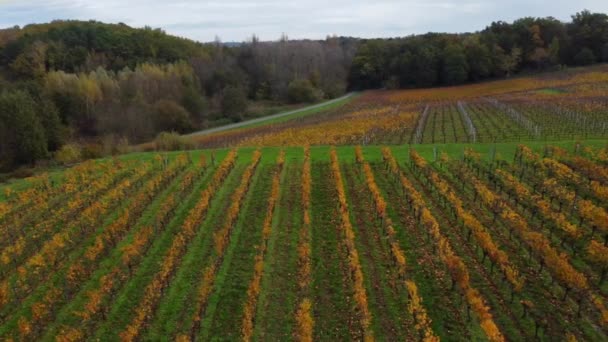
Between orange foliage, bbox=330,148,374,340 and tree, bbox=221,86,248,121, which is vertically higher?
tree, bbox=221,86,248,121

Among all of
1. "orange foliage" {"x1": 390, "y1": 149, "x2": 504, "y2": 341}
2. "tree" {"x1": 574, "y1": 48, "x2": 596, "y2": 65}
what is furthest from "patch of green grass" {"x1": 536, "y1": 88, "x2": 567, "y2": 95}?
"orange foliage" {"x1": 390, "y1": 149, "x2": 504, "y2": 341}

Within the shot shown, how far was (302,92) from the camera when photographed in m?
83.2

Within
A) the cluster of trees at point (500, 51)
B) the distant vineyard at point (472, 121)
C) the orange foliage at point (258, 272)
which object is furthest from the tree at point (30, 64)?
the orange foliage at point (258, 272)

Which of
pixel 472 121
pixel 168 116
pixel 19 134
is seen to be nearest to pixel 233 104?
pixel 168 116

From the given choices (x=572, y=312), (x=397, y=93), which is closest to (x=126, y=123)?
(x=397, y=93)

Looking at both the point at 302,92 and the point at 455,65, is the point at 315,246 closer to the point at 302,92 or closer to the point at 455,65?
the point at 302,92

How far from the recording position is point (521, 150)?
1114 inches

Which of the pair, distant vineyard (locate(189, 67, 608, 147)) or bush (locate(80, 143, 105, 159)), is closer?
distant vineyard (locate(189, 67, 608, 147))

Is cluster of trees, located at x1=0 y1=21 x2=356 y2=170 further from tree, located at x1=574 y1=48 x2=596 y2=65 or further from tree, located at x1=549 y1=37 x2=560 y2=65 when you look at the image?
tree, located at x1=574 y1=48 x2=596 y2=65

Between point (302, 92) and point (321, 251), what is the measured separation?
67127 millimetres

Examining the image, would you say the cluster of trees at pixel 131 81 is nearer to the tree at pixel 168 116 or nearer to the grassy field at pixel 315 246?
the tree at pixel 168 116

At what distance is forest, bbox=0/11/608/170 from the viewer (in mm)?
61531

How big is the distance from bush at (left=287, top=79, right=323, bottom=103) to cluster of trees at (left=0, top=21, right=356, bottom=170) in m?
0.18

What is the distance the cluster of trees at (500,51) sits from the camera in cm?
7831
